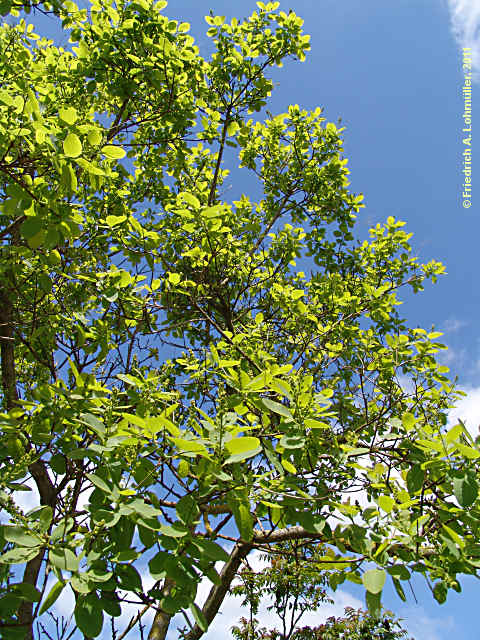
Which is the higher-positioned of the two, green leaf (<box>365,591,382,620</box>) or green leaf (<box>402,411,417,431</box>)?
green leaf (<box>402,411,417,431</box>)

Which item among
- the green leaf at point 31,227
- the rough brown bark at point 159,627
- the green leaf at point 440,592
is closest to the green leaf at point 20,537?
the green leaf at point 31,227

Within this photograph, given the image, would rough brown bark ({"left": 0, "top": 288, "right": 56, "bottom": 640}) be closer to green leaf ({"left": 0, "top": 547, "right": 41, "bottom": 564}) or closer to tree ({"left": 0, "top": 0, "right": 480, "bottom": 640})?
tree ({"left": 0, "top": 0, "right": 480, "bottom": 640})

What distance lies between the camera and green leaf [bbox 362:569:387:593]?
146cm

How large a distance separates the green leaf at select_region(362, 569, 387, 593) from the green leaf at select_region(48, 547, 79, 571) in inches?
39.9

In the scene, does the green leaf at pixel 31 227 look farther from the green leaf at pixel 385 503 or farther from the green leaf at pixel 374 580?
the green leaf at pixel 374 580

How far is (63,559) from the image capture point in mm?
1381

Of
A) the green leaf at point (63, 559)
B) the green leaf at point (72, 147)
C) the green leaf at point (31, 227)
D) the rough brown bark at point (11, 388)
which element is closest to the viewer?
the green leaf at point (63, 559)

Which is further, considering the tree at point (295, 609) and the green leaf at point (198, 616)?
the tree at point (295, 609)

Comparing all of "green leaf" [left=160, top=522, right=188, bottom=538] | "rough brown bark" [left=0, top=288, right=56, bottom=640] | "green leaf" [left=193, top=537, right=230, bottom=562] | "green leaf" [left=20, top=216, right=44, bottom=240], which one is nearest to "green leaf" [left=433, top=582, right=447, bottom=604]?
"green leaf" [left=193, top=537, right=230, bottom=562]

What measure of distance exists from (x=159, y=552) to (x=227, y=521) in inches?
72.0

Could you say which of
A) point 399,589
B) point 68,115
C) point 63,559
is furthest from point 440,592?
point 68,115

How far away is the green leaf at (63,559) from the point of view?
4.48ft

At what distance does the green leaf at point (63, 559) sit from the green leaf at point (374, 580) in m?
1.01

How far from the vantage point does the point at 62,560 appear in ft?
4.52
